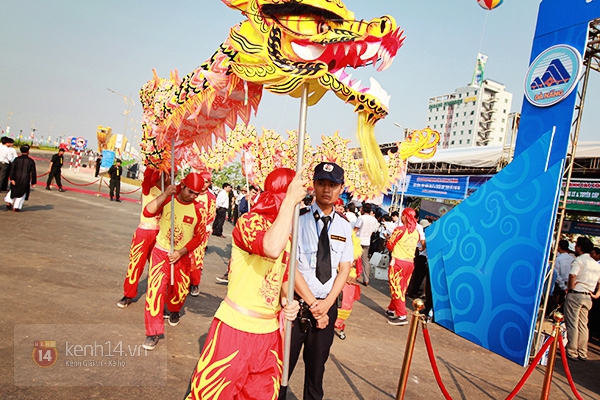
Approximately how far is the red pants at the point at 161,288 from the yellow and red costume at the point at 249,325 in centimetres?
198

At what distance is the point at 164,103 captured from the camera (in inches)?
143

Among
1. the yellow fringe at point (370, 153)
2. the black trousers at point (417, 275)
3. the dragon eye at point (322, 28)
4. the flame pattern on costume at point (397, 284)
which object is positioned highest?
the dragon eye at point (322, 28)

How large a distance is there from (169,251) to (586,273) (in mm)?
Result: 5855

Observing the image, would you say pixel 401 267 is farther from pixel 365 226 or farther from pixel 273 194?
pixel 273 194

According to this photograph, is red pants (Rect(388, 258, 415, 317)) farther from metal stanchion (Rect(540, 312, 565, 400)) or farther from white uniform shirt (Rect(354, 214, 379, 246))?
metal stanchion (Rect(540, 312, 565, 400))

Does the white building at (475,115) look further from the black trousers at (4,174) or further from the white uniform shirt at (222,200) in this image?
the black trousers at (4,174)

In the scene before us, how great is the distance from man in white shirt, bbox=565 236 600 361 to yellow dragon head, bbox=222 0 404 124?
5430 mm

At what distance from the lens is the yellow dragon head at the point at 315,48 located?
90.2 inches

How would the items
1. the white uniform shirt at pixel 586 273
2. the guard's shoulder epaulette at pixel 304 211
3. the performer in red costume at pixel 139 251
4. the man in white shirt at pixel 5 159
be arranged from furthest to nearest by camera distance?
the man in white shirt at pixel 5 159 → the white uniform shirt at pixel 586 273 → the performer in red costume at pixel 139 251 → the guard's shoulder epaulette at pixel 304 211

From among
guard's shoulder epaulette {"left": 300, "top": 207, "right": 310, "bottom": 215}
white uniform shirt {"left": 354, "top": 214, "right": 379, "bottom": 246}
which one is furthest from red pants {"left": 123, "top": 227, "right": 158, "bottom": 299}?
white uniform shirt {"left": 354, "top": 214, "right": 379, "bottom": 246}

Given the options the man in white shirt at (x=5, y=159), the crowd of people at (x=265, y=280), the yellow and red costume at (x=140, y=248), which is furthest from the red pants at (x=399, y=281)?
the man in white shirt at (x=5, y=159)

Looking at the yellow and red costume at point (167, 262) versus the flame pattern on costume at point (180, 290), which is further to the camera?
the flame pattern on costume at point (180, 290)

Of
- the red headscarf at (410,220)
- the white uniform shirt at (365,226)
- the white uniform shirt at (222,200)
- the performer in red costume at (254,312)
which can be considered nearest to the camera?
the performer in red costume at (254,312)

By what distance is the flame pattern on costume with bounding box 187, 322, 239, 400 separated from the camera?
2086 mm
